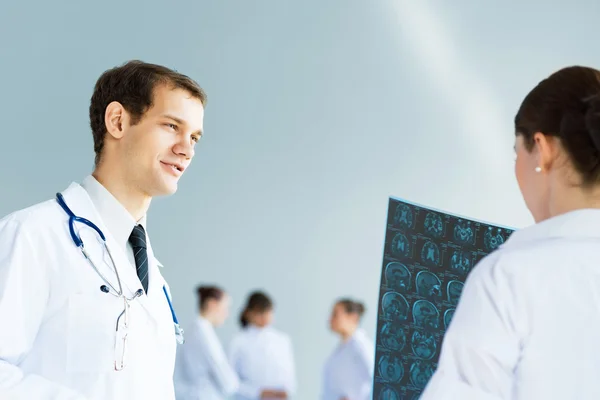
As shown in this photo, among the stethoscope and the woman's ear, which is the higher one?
the woman's ear

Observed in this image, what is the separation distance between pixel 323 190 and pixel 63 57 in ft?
6.10

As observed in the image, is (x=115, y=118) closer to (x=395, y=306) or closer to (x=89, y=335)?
(x=89, y=335)

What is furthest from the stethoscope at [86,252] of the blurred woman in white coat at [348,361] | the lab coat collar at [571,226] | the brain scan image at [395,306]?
the blurred woman in white coat at [348,361]

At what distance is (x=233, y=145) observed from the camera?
19.1 ft

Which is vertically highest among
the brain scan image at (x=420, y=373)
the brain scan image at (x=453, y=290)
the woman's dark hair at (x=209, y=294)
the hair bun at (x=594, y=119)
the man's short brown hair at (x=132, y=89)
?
the woman's dark hair at (x=209, y=294)

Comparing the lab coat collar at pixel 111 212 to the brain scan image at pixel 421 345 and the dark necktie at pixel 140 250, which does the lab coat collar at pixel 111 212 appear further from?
the brain scan image at pixel 421 345

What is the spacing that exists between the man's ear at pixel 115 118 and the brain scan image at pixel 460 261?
70 cm

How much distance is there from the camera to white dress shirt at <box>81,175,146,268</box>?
173 centimetres

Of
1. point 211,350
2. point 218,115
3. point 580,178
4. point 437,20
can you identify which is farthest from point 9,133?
point 580,178

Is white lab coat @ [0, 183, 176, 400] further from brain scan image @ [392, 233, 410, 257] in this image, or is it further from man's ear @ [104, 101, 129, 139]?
brain scan image @ [392, 233, 410, 257]

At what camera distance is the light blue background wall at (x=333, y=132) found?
572 centimetres

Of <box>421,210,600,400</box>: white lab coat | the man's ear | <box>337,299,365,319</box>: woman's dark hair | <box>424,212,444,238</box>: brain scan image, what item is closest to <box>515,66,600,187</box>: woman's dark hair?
<box>421,210,600,400</box>: white lab coat

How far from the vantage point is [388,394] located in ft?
5.81

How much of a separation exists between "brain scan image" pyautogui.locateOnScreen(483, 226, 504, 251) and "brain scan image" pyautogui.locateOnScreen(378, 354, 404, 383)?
0.94 feet
